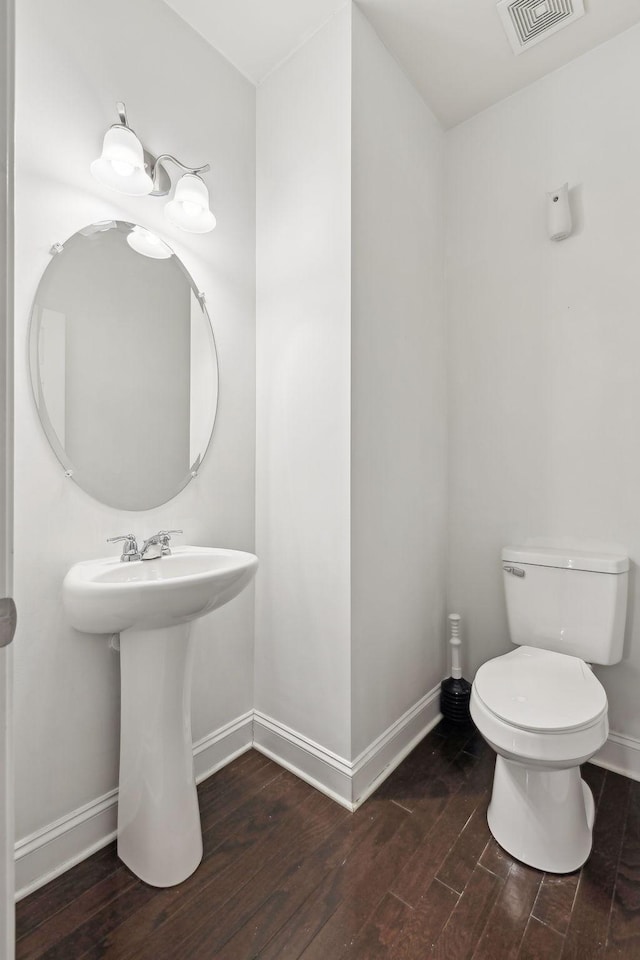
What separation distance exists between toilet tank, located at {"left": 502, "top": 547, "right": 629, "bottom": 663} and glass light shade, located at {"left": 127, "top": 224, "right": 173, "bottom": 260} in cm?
162

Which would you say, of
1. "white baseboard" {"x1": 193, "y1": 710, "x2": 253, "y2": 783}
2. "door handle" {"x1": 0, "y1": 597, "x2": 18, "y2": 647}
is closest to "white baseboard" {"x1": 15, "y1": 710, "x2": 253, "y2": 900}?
"white baseboard" {"x1": 193, "y1": 710, "x2": 253, "y2": 783}

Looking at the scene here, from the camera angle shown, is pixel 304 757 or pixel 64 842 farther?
pixel 304 757

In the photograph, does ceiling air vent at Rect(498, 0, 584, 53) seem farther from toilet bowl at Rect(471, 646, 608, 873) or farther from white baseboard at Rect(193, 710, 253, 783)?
white baseboard at Rect(193, 710, 253, 783)

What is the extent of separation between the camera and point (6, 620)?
495 mm

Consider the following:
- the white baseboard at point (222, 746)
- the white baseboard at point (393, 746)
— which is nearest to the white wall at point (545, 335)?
the white baseboard at point (393, 746)

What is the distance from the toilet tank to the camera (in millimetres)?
1608

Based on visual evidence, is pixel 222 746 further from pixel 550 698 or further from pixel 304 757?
pixel 550 698

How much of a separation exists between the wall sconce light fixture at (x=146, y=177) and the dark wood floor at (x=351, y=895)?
6.18ft

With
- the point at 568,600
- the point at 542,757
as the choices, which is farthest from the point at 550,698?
the point at 568,600

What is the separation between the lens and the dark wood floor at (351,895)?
108 centimetres

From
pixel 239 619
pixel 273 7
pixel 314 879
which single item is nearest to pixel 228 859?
pixel 314 879

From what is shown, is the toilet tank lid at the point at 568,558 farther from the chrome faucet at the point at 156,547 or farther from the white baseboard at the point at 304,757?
the chrome faucet at the point at 156,547

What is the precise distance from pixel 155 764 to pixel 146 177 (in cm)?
162

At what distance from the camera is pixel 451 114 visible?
2.07 meters
